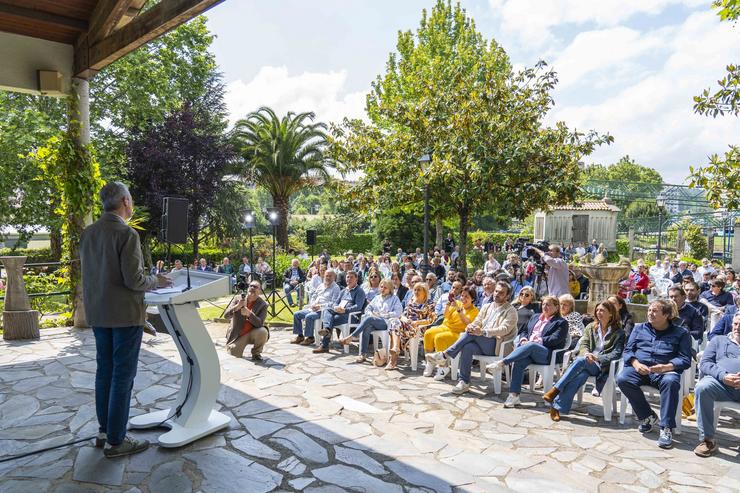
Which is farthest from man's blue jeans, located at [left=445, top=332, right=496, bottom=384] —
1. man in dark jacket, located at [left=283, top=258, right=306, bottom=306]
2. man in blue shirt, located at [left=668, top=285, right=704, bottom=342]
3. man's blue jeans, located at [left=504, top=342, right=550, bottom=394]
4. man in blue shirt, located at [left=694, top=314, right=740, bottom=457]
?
man in dark jacket, located at [left=283, top=258, right=306, bottom=306]

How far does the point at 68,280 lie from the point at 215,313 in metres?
4.03

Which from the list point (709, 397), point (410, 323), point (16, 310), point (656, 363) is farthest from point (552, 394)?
point (16, 310)

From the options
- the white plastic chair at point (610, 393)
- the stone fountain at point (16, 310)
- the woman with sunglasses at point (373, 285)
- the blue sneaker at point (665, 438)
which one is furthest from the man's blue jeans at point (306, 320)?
the blue sneaker at point (665, 438)

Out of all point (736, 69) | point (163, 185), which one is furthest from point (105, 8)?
point (163, 185)

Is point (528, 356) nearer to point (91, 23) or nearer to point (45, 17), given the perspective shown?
point (91, 23)

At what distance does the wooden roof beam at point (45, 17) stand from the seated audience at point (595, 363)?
23.3ft

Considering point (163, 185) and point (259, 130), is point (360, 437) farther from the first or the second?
point (259, 130)

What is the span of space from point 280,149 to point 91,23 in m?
15.6

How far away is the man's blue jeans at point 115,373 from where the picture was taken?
3.10m

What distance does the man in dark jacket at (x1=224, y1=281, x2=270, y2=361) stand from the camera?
6.57m

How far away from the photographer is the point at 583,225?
30.3 meters

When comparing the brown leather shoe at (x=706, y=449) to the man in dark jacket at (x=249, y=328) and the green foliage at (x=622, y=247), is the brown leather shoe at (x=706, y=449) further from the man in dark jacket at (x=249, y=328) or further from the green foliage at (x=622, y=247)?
the green foliage at (x=622, y=247)

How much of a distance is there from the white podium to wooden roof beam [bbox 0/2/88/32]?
4.35m

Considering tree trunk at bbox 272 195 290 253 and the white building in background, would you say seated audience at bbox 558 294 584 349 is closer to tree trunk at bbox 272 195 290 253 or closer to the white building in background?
tree trunk at bbox 272 195 290 253
